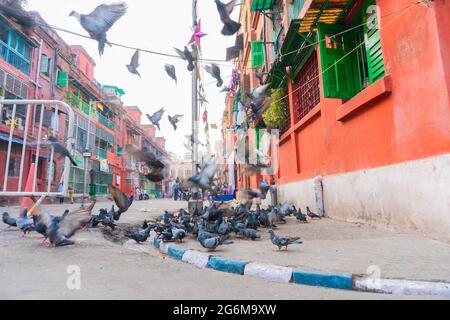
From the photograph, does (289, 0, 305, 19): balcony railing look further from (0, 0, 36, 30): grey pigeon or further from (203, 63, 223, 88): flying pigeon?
(0, 0, 36, 30): grey pigeon

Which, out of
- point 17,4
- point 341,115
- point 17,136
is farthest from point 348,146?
point 17,136

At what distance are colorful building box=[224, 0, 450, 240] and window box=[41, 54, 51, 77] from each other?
17345 millimetres

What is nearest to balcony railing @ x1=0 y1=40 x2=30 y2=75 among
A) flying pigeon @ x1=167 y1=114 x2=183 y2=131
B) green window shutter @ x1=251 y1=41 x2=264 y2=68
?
green window shutter @ x1=251 y1=41 x2=264 y2=68

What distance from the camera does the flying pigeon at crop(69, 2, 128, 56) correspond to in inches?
192

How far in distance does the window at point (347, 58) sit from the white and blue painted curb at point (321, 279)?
4705 millimetres

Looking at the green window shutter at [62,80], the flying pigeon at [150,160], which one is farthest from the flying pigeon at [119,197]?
the green window shutter at [62,80]

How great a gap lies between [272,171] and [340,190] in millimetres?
6713

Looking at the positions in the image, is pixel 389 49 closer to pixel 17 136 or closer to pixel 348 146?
pixel 348 146

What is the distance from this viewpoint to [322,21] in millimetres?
7355

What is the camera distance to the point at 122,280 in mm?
3053

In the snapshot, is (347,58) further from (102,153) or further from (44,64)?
(102,153)

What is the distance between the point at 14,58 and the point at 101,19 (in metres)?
17.0

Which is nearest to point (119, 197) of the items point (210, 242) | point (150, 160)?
point (150, 160)

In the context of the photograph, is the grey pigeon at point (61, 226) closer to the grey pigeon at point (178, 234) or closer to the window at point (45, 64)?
the grey pigeon at point (178, 234)
